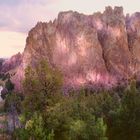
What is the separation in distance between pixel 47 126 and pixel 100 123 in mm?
6414

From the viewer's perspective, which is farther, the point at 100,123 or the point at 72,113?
the point at 72,113

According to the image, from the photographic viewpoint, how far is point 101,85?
182 meters

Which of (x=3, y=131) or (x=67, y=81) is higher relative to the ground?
(x=67, y=81)

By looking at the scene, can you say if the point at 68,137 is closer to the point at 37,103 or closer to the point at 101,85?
the point at 37,103

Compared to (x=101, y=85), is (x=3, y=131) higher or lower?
lower

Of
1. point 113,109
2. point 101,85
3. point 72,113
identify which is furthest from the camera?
point 101,85

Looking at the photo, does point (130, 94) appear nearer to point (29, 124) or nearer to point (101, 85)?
point (29, 124)

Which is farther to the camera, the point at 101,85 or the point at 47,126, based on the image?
the point at 101,85

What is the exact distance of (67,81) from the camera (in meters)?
188

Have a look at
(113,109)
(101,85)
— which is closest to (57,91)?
(113,109)

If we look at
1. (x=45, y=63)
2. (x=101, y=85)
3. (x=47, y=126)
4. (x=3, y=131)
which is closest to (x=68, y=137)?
(x=47, y=126)

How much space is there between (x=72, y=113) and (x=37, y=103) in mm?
6334

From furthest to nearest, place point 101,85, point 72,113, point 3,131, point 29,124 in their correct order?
1. point 101,85
2. point 3,131
3. point 72,113
4. point 29,124

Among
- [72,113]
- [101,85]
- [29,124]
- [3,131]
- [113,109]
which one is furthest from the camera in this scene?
[101,85]
